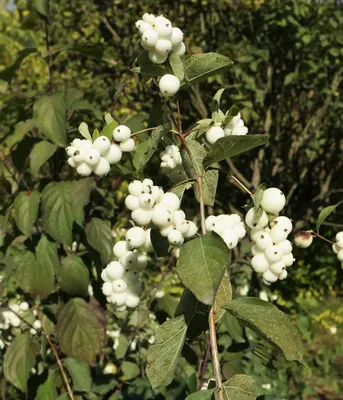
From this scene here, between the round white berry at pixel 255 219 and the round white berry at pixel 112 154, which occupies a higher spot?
the round white berry at pixel 112 154

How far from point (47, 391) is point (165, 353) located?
3.79 feet

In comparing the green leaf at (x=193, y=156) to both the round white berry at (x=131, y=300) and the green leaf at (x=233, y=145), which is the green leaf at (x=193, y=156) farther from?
the round white berry at (x=131, y=300)

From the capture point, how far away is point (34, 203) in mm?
1978

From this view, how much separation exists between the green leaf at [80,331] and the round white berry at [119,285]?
0.94 metres

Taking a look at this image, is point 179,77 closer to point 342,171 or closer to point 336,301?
point 342,171

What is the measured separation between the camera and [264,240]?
98 centimetres

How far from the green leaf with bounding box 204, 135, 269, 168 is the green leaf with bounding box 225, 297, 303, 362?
0.26 meters

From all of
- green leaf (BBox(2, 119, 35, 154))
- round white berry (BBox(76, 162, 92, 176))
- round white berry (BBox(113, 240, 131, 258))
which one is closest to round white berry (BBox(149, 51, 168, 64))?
round white berry (BBox(76, 162, 92, 176))

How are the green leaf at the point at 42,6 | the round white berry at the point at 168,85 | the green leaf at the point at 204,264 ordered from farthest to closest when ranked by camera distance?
the green leaf at the point at 42,6 → the round white berry at the point at 168,85 → the green leaf at the point at 204,264

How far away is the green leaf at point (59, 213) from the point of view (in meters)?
1.94

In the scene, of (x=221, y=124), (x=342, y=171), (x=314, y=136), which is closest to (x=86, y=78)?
(x=314, y=136)

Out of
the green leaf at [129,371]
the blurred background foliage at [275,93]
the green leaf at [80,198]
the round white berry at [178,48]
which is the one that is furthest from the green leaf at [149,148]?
the blurred background foliage at [275,93]

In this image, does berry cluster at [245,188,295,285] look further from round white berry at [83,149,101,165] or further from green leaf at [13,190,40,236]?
green leaf at [13,190,40,236]

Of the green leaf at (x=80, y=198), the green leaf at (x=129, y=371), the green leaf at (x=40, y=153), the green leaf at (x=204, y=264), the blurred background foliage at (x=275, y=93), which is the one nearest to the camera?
the green leaf at (x=204, y=264)
